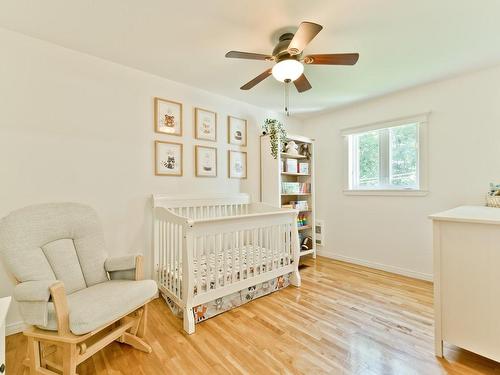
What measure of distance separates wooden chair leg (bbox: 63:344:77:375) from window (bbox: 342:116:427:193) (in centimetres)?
345

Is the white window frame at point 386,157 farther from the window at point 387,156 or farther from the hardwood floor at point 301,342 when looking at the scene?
the hardwood floor at point 301,342

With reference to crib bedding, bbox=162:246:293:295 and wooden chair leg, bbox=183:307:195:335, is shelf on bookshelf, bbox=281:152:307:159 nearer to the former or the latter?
crib bedding, bbox=162:246:293:295

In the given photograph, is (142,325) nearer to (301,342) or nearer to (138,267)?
(138,267)

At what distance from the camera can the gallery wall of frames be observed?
262 centimetres

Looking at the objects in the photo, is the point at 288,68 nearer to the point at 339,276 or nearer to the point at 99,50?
the point at 99,50

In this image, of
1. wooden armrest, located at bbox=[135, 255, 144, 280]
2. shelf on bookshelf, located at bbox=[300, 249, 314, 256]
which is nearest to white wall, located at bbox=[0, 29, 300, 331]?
wooden armrest, located at bbox=[135, 255, 144, 280]

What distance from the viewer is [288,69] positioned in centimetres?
175

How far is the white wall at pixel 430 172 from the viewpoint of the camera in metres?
2.51

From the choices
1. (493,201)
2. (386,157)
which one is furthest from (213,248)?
(493,201)

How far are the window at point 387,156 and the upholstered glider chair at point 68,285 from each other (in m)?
3.07

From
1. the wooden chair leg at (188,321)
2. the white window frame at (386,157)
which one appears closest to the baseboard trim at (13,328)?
the wooden chair leg at (188,321)

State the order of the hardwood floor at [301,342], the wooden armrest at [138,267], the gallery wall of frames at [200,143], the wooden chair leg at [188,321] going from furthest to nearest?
the gallery wall of frames at [200,143]
the wooden chair leg at [188,321]
the wooden armrest at [138,267]
the hardwood floor at [301,342]

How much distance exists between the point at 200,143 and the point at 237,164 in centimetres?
62

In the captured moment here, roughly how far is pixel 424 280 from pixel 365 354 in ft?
5.88
